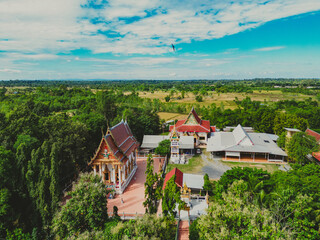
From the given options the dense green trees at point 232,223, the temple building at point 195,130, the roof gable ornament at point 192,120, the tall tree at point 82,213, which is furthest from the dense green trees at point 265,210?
the roof gable ornament at point 192,120

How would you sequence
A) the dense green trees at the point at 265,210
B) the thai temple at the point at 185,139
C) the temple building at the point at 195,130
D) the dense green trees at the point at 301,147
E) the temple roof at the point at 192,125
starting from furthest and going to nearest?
the temple roof at the point at 192,125 → the temple building at the point at 195,130 → the thai temple at the point at 185,139 → the dense green trees at the point at 301,147 → the dense green trees at the point at 265,210

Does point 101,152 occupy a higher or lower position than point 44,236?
higher

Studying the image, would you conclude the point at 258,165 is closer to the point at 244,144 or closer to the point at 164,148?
the point at 244,144

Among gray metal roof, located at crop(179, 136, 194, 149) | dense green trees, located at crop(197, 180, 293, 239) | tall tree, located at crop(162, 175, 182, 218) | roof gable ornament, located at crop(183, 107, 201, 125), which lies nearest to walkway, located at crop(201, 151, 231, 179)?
gray metal roof, located at crop(179, 136, 194, 149)

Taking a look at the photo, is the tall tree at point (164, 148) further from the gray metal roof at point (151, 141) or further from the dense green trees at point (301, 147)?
the dense green trees at point (301, 147)

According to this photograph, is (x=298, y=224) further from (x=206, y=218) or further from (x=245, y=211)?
(x=206, y=218)

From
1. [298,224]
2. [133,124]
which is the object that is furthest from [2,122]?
[298,224]

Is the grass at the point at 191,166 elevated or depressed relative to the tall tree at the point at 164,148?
depressed
